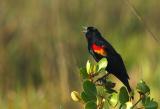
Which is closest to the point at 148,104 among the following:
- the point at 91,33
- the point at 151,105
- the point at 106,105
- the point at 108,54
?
the point at 151,105

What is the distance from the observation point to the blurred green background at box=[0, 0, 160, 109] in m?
3.75

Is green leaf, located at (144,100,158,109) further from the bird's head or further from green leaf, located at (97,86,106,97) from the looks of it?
the bird's head

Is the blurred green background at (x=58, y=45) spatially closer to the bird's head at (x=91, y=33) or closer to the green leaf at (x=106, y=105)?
the bird's head at (x=91, y=33)

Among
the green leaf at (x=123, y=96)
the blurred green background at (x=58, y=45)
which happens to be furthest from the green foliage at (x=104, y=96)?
the blurred green background at (x=58, y=45)

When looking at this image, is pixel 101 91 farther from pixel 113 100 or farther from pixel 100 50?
pixel 100 50

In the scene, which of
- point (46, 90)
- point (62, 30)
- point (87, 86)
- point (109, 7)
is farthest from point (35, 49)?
point (87, 86)

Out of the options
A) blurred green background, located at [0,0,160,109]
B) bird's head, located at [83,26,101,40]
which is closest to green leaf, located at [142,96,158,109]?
bird's head, located at [83,26,101,40]

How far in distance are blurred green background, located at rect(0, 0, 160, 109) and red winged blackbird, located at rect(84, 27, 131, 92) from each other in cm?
69

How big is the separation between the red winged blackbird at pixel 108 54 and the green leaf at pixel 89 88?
1.13 feet

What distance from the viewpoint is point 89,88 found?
1.75m

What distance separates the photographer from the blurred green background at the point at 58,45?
12.3ft

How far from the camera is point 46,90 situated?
151 inches

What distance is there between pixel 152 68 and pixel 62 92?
27.7 inches

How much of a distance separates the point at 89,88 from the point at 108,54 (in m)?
0.57
